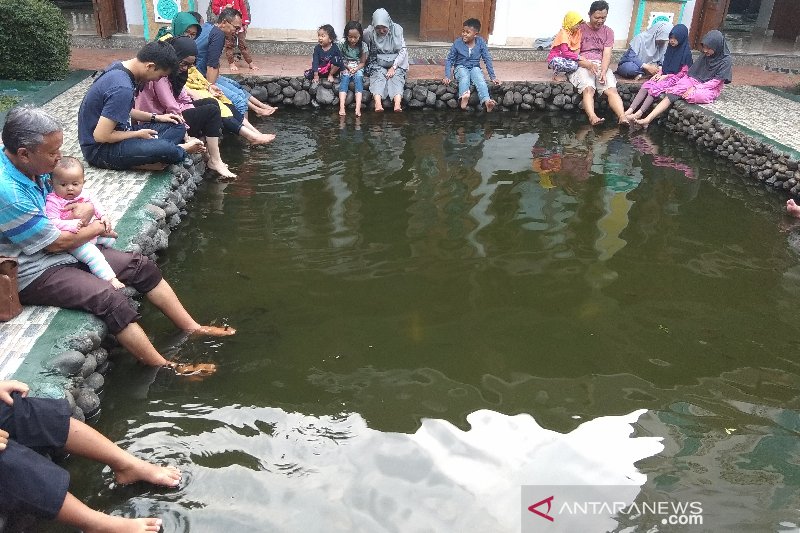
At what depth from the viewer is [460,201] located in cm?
713

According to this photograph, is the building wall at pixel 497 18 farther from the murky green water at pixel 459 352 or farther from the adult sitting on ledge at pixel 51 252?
the adult sitting on ledge at pixel 51 252

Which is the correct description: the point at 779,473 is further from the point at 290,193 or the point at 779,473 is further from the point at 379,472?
the point at 290,193

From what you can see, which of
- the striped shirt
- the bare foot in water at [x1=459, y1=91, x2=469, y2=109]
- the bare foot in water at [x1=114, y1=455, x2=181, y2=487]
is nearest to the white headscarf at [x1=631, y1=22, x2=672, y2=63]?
the bare foot in water at [x1=459, y1=91, x2=469, y2=109]

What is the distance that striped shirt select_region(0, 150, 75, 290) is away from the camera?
11.9ft

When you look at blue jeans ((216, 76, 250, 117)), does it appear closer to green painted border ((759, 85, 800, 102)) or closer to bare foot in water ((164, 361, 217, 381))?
bare foot in water ((164, 361, 217, 381))

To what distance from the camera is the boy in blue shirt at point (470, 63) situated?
33.2 feet

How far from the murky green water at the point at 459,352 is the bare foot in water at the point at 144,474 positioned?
0.07 metres

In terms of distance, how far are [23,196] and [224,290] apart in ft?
5.93

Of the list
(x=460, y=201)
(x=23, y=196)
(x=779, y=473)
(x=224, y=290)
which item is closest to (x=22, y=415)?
(x=23, y=196)

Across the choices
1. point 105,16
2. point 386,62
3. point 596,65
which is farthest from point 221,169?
point 596,65

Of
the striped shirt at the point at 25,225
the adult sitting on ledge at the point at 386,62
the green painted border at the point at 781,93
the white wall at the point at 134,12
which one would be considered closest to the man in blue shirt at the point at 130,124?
the striped shirt at the point at 25,225

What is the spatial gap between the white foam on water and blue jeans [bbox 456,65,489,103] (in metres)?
6.94

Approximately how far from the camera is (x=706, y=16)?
40.4 ft

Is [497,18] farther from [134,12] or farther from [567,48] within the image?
[134,12]
